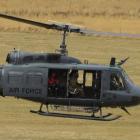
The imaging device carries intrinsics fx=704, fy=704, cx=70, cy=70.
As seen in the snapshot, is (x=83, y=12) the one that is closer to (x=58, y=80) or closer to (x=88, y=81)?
(x=88, y=81)

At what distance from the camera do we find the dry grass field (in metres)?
23.1

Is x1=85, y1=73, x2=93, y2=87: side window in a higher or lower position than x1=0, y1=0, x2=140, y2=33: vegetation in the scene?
lower

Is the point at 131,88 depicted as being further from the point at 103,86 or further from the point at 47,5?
the point at 47,5

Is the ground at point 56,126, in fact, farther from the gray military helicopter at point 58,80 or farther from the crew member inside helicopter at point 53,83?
the crew member inside helicopter at point 53,83

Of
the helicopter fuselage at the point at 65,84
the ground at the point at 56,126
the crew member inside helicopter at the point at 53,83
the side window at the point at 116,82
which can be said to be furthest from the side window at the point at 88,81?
the ground at the point at 56,126

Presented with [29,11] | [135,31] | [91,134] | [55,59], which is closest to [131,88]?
[55,59]

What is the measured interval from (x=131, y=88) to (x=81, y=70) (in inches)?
59.2

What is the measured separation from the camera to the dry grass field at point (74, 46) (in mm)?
23078

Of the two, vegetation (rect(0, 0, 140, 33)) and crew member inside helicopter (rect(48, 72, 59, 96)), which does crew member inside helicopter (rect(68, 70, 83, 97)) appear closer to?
crew member inside helicopter (rect(48, 72, 59, 96))

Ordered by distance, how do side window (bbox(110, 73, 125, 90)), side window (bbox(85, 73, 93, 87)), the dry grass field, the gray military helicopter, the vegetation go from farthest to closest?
the vegetation
the dry grass field
side window (bbox(85, 73, 93, 87))
side window (bbox(110, 73, 125, 90))
the gray military helicopter

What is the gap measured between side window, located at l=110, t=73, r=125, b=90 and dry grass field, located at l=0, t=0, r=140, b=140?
4324mm

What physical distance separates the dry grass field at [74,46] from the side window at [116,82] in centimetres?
432

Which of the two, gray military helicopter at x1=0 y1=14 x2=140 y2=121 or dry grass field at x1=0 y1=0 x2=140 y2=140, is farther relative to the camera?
dry grass field at x1=0 y1=0 x2=140 y2=140

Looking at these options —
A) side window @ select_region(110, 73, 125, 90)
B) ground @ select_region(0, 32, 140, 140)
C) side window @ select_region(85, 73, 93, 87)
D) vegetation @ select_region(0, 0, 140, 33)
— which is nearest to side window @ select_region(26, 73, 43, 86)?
side window @ select_region(85, 73, 93, 87)
